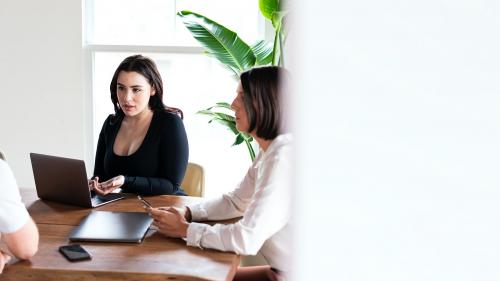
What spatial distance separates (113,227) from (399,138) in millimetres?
1578

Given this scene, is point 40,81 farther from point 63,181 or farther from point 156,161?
point 63,181

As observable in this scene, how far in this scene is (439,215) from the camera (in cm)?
A: 20

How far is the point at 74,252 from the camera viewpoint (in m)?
1.50

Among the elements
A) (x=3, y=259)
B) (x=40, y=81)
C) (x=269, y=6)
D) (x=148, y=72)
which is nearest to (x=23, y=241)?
(x=3, y=259)

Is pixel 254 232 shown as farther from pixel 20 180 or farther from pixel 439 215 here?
pixel 20 180

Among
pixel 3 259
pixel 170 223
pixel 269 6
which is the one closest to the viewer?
pixel 3 259

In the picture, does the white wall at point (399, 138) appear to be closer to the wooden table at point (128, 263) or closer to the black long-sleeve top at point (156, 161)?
the wooden table at point (128, 263)

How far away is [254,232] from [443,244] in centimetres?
131

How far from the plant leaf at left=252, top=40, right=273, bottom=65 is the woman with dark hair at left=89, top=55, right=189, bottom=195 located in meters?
0.68

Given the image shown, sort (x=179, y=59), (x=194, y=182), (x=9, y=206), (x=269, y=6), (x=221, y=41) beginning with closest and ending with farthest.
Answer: (x=9, y=206) < (x=194, y=182) < (x=269, y=6) < (x=221, y=41) < (x=179, y=59)

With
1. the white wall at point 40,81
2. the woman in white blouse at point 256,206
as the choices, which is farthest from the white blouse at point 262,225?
the white wall at point 40,81

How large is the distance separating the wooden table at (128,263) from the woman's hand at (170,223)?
0.8 inches

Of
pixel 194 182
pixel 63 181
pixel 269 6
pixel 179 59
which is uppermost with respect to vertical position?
pixel 269 6

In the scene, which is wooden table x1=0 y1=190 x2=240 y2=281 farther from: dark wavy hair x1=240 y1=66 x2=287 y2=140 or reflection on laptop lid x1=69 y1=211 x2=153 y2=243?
dark wavy hair x1=240 y1=66 x2=287 y2=140
